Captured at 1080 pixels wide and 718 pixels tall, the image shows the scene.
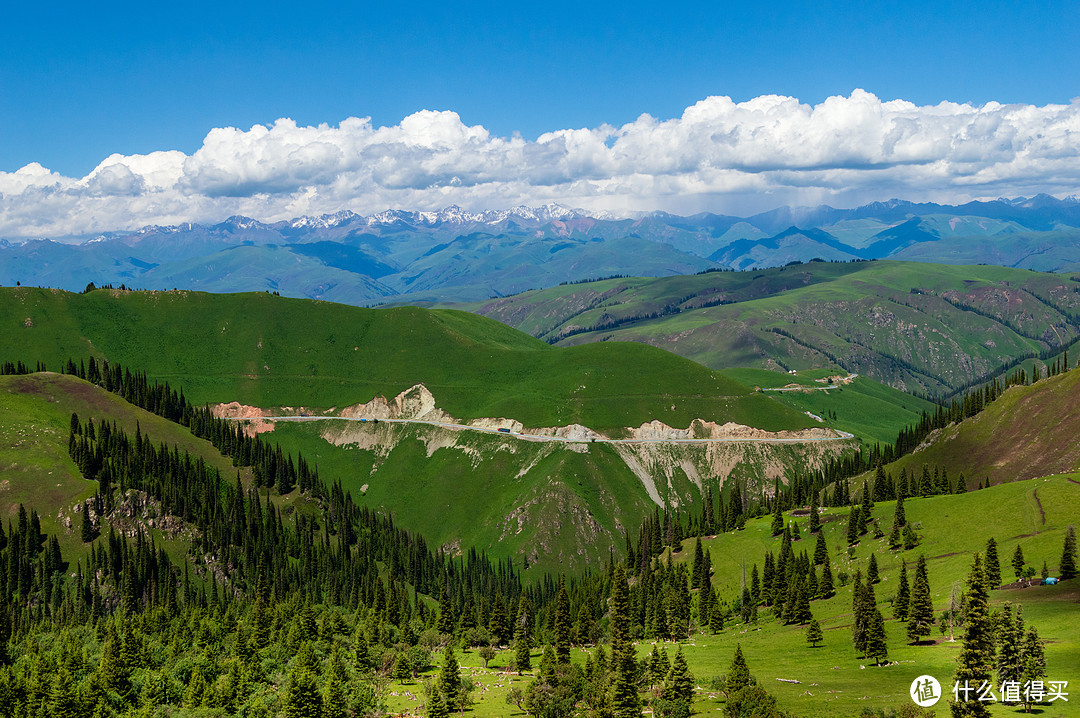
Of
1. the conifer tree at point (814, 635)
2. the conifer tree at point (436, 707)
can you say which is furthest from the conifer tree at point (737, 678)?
the conifer tree at point (814, 635)

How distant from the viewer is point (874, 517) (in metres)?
179

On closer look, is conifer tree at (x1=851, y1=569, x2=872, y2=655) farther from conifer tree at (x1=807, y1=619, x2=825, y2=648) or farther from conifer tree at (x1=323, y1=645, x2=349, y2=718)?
conifer tree at (x1=323, y1=645, x2=349, y2=718)

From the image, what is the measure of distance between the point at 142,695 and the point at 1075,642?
107 meters

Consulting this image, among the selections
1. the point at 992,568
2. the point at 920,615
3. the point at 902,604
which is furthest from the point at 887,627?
the point at 992,568

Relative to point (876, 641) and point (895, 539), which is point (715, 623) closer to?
point (895, 539)

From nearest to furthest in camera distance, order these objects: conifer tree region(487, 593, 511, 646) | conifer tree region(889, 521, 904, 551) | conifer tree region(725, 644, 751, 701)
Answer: conifer tree region(725, 644, 751, 701)
conifer tree region(487, 593, 511, 646)
conifer tree region(889, 521, 904, 551)

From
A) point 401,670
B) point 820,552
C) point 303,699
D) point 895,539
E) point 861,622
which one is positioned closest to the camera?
point 303,699

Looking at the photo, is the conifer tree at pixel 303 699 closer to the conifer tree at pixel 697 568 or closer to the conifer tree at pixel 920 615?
the conifer tree at pixel 920 615

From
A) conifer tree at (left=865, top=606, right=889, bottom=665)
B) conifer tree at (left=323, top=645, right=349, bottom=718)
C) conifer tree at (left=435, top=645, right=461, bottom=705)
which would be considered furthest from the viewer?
conifer tree at (left=865, top=606, right=889, bottom=665)

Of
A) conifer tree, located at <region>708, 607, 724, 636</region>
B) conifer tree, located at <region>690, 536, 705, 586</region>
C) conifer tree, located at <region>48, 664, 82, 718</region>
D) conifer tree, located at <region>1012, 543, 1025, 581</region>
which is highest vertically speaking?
conifer tree, located at <region>1012, 543, 1025, 581</region>

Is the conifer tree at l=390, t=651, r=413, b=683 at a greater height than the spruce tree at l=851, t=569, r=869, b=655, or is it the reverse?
the spruce tree at l=851, t=569, r=869, b=655

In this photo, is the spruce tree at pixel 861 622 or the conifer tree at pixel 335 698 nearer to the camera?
the conifer tree at pixel 335 698

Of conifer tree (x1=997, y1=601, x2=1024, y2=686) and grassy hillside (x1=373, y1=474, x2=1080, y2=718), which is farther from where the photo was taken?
grassy hillside (x1=373, y1=474, x2=1080, y2=718)

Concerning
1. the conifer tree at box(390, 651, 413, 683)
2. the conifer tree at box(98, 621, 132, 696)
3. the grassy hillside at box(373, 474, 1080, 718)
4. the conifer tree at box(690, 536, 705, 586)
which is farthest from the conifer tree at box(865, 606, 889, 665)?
the conifer tree at box(98, 621, 132, 696)
